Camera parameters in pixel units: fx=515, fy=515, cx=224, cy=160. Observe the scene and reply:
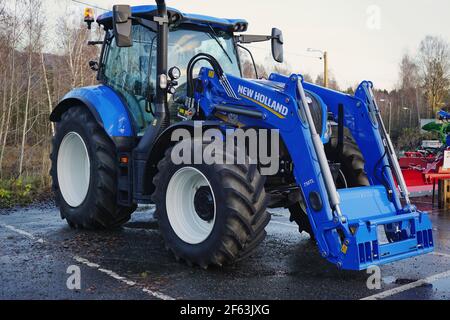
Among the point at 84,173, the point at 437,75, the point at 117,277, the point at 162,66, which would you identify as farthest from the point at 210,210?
the point at 437,75

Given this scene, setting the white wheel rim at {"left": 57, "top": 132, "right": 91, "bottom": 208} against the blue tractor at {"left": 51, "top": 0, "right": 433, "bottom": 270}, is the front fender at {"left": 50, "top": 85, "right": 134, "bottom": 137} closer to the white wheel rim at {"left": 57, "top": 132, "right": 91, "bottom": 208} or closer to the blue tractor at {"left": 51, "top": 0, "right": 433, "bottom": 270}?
the blue tractor at {"left": 51, "top": 0, "right": 433, "bottom": 270}

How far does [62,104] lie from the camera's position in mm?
7320

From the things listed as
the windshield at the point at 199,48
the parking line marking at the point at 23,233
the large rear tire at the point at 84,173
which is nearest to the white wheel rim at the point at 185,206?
the large rear tire at the point at 84,173

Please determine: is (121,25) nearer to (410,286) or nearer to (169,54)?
(169,54)

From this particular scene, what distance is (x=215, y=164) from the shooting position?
482 centimetres

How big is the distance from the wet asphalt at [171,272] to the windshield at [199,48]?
2.26m

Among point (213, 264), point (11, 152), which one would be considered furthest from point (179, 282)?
point (11, 152)

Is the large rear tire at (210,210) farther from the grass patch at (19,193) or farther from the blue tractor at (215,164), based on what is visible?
the grass patch at (19,193)

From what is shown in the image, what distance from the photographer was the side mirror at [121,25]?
548cm

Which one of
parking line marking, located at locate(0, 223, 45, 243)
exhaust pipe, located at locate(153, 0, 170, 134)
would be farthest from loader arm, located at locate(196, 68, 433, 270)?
parking line marking, located at locate(0, 223, 45, 243)

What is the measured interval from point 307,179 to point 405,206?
1135mm

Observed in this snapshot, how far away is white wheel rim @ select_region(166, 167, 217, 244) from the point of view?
526 centimetres

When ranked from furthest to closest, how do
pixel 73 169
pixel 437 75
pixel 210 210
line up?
pixel 437 75 → pixel 73 169 → pixel 210 210

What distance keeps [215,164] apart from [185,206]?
2.67 feet
